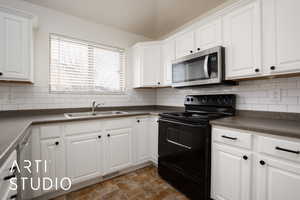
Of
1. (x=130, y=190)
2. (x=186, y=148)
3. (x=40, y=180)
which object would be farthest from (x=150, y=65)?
(x=40, y=180)

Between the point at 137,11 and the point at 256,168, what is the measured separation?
2705 millimetres

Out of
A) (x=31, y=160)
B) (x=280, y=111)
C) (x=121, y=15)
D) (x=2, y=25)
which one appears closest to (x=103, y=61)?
(x=121, y=15)

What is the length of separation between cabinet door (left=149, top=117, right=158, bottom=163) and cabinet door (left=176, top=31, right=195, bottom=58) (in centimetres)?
112

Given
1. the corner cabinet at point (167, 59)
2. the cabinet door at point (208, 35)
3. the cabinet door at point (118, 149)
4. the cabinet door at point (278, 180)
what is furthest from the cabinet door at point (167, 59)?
the cabinet door at point (278, 180)

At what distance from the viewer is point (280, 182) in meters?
1.07

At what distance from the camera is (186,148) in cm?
168

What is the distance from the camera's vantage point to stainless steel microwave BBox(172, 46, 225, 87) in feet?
5.65

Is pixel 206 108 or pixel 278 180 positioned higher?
pixel 206 108

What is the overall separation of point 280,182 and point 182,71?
1.59 metres

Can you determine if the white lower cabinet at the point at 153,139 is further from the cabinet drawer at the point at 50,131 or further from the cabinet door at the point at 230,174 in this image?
the cabinet drawer at the point at 50,131

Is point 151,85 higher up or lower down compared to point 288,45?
lower down

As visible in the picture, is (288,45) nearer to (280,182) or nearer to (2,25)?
(280,182)

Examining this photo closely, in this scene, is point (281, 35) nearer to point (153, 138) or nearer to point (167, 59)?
point (167, 59)

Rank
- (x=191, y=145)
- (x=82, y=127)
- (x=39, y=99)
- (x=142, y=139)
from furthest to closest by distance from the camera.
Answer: (x=142, y=139), (x=39, y=99), (x=82, y=127), (x=191, y=145)
